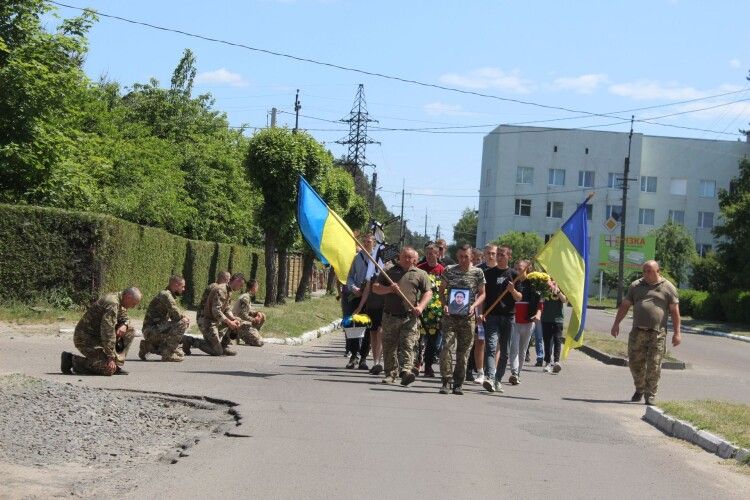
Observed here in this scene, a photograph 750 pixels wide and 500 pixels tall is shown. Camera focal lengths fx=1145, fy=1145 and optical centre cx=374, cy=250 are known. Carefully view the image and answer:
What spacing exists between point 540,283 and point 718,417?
554 centimetres

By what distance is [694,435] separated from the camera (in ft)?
39.3

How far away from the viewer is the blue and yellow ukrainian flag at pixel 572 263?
17.3 metres

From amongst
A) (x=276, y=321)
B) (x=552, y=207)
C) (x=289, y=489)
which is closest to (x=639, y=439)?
(x=289, y=489)

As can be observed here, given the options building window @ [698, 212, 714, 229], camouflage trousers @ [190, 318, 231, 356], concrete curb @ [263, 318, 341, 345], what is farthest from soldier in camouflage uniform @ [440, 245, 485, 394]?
building window @ [698, 212, 714, 229]

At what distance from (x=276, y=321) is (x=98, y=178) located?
465 inches

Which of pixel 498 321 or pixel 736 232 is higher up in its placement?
pixel 736 232

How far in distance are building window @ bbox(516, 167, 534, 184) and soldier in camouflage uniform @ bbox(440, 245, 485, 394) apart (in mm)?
80775

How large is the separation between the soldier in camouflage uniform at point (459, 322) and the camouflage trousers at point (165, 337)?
4445mm

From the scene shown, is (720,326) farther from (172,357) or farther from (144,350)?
(144,350)

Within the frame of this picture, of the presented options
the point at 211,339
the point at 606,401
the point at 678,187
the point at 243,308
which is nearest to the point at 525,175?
the point at 678,187

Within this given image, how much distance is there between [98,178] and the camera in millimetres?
A: 36438

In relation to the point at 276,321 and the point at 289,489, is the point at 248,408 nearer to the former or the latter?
the point at 289,489

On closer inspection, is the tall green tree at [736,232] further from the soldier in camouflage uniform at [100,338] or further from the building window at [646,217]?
the soldier in camouflage uniform at [100,338]

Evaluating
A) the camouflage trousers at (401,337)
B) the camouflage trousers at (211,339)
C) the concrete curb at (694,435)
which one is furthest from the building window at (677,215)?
the concrete curb at (694,435)
